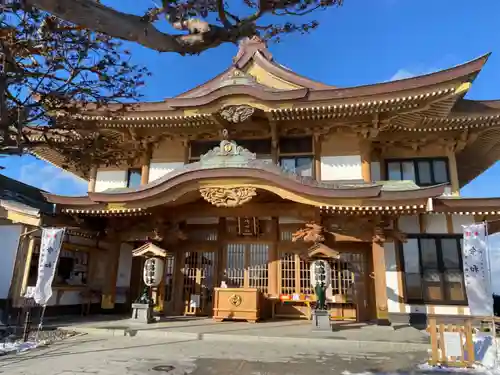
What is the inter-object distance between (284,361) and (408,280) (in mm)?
6619

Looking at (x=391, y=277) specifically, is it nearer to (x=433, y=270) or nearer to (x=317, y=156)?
(x=433, y=270)

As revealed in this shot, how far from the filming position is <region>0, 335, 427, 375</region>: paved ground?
6488 mm

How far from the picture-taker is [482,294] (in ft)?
27.0

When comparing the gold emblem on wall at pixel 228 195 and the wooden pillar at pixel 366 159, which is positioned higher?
the wooden pillar at pixel 366 159

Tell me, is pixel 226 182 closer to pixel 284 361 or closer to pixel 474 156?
pixel 284 361

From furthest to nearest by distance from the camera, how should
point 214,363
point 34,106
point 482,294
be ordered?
point 482,294, point 214,363, point 34,106

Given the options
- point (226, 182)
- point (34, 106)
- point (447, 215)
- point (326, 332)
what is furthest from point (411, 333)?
point (34, 106)

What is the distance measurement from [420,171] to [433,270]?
11.7 feet

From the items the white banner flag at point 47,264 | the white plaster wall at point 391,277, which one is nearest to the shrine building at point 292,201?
the white plaster wall at point 391,277

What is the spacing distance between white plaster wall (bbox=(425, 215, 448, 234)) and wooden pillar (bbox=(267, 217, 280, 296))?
16.2ft

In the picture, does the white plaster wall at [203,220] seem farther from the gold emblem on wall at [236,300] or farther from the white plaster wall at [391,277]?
the white plaster wall at [391,277]

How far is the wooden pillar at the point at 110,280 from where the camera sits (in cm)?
1345

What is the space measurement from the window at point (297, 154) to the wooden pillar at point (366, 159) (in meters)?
1.77

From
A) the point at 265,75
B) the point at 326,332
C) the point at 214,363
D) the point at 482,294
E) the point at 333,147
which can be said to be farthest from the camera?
the point at 265,75
